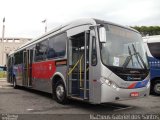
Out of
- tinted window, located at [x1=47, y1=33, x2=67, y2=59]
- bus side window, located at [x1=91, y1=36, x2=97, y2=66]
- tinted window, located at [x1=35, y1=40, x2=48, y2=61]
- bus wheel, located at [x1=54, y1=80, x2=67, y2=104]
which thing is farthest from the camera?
tinted window, located at [x1=35, y1=40, x2=48, y2=61]

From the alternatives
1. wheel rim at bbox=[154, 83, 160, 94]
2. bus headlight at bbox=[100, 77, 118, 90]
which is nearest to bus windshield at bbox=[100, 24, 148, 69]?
bus headlight at bbox=[100, 77, 118, 90]

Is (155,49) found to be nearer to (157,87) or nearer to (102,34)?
(157,87)

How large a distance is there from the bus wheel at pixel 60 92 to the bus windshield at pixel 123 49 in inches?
106

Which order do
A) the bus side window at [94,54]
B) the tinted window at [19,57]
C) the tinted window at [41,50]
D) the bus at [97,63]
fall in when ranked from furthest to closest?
the tinted window at [19,57] < the tinted window at [41,50] < the bus side window at [94,54] < the bus at [97,63]

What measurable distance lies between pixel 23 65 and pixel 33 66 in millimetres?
2332

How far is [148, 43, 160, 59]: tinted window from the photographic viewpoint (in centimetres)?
1490

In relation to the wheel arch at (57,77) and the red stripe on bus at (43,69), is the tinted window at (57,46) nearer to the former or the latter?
the red stripe on bus at (43,69)

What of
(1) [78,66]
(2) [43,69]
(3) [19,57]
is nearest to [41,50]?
(2) [43,69]

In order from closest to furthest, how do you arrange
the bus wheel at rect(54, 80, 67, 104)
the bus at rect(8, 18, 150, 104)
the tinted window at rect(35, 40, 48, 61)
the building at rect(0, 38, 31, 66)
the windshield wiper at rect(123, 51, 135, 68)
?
the bus at rect(8, 18, 150, 104) < the windshield wiper at rect(123, 51, 135, 68) < the bus wheel at rect(54, 80, 67, 104) < the tinted window at rect(35, 40, 48, 61) < the building at rect(0, 38, 31, 66)

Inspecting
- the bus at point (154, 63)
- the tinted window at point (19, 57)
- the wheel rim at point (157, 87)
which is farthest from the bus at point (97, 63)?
the tinted window at point (19, 57)

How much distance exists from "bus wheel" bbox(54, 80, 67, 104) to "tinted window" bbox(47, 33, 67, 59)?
1142 millimetres

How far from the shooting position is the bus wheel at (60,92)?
Answer: 1100 centimetres

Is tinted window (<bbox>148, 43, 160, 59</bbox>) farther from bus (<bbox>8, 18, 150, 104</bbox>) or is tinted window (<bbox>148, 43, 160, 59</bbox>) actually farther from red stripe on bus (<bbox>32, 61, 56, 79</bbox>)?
red stripe on bus (<bbox>32, 61, 56, 79</bbox>)

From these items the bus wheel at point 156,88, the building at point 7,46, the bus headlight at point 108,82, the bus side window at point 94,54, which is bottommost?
the bus wheel at point 156,88
